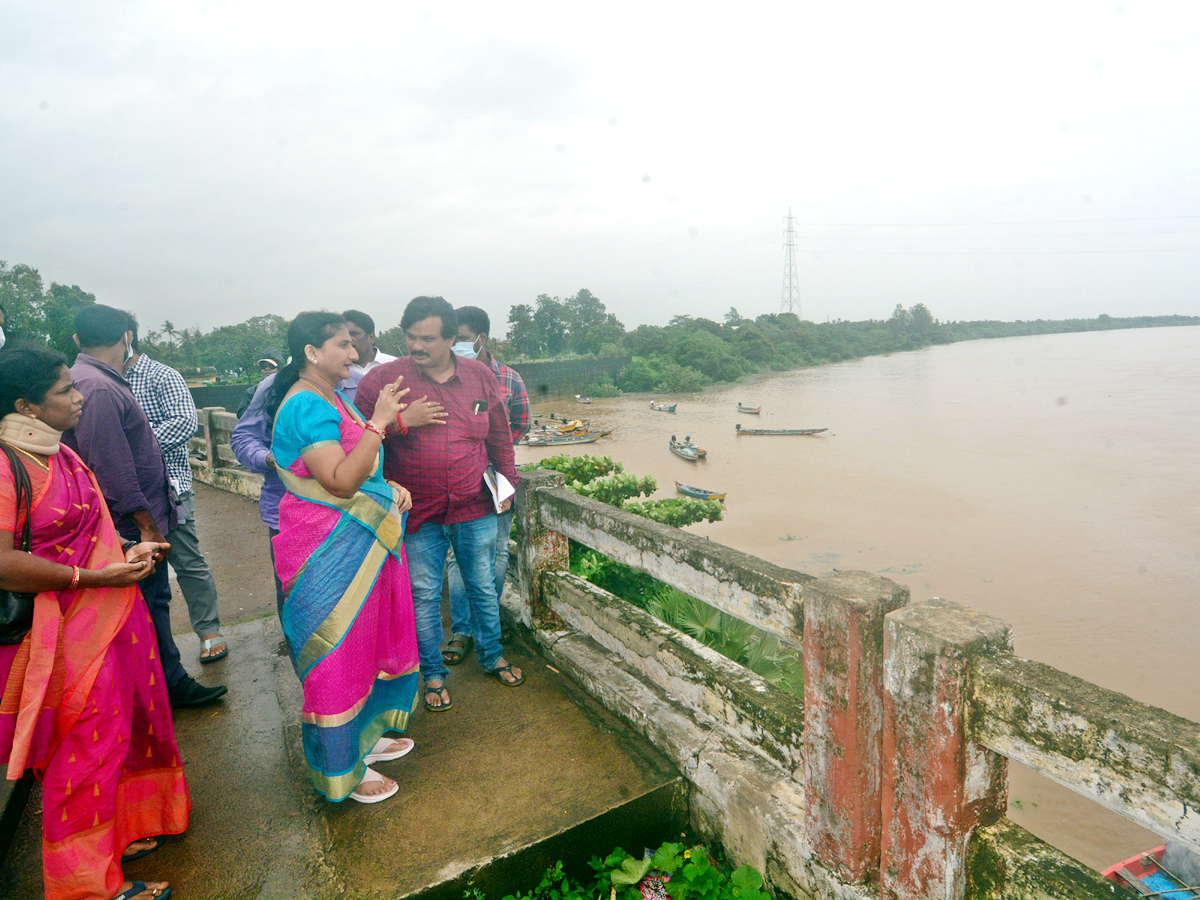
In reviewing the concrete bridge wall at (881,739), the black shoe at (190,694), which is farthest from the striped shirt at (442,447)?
the black shoe at (190,694)

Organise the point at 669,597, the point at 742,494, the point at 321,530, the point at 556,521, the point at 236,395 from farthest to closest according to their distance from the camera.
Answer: the point at 236,395 → the point at 742,494 → the point at 669,597 → the point at 556,521 → the point at 321,530

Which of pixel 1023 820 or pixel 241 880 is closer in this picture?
pixel 241 880

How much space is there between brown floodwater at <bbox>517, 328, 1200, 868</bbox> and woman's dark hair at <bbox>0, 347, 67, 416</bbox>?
8442 millimetres

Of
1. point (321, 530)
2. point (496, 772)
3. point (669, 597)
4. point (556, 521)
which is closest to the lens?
point (321, 530)

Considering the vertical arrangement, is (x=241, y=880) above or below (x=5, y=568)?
below

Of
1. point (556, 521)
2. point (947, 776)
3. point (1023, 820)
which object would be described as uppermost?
point (556, 521)

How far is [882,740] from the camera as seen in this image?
5.59 ft

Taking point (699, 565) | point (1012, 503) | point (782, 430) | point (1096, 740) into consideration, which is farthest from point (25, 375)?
point (782, 430)

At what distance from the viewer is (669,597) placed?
16.9 feet

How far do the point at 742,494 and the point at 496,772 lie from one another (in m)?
21.1

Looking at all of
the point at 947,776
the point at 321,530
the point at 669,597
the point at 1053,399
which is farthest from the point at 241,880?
the point at 1053,399

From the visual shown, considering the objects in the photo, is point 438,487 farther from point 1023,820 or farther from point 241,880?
point 1023,820

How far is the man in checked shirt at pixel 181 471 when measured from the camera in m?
3.48

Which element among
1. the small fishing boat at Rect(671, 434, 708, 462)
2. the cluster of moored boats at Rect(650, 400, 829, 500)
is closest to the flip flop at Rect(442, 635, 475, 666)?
the cluster of moored boats at Rect(650, 400, 829, 500)
